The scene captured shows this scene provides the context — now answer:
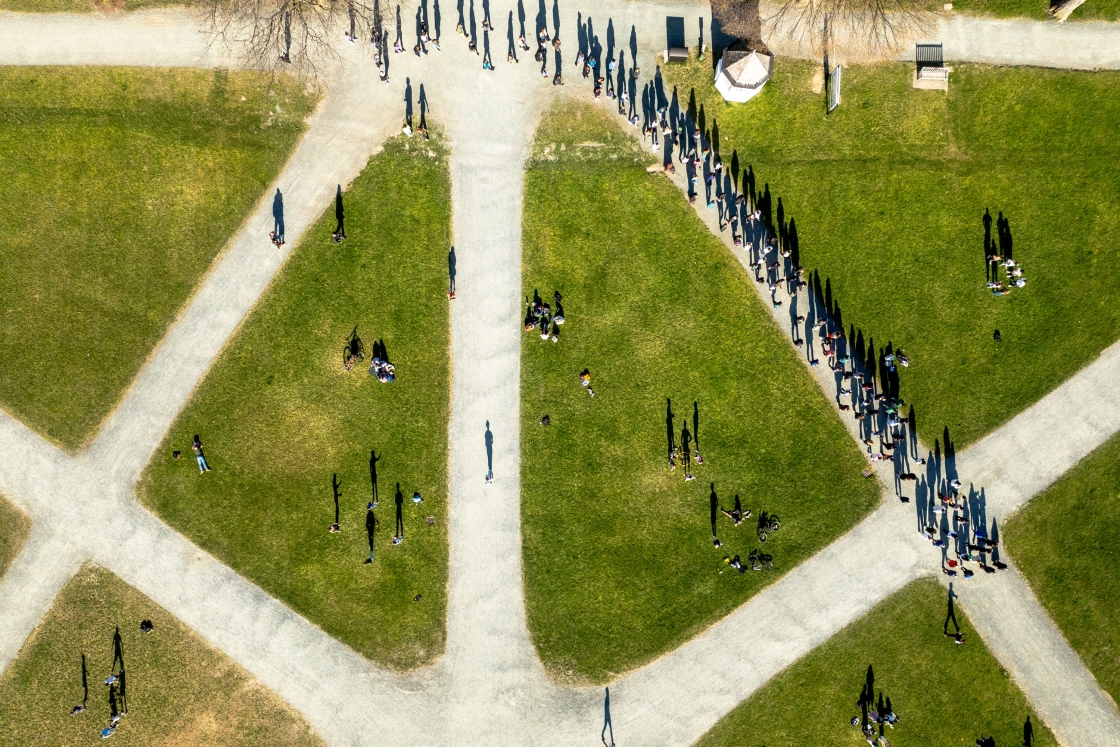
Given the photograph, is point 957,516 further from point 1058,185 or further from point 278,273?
point 278,273

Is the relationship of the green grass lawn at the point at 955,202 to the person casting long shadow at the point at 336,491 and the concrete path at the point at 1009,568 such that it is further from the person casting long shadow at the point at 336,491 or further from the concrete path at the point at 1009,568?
the person casting long shadow at the point at 336,491

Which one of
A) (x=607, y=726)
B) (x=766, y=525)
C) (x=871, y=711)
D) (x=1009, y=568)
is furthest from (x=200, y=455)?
(x=1009, y=568)

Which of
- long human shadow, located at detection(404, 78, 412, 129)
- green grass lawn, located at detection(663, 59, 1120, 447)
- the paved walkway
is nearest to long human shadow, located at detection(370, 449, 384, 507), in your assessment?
the paved walkway

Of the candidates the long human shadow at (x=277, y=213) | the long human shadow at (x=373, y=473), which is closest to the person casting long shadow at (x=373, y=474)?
the long human shadow at (x=373, y=473)

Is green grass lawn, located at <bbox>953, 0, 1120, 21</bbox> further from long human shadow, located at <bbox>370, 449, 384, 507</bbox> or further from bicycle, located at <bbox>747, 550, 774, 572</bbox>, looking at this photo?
long human shadow, located at <bbox>370, 449, 384, 507</bbox>

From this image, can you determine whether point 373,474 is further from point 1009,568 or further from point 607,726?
point 1009,568

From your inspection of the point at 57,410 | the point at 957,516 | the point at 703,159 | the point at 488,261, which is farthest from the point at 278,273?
the point at 957,516

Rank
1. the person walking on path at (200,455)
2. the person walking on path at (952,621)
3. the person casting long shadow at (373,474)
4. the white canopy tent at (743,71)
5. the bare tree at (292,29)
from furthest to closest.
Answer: the person walking on path at (952,621)
the person casting long shadow at (373,474)
the person walking on path at (200,455)
the bare tree at (292,29)
the white canopy tent at (743,71)
